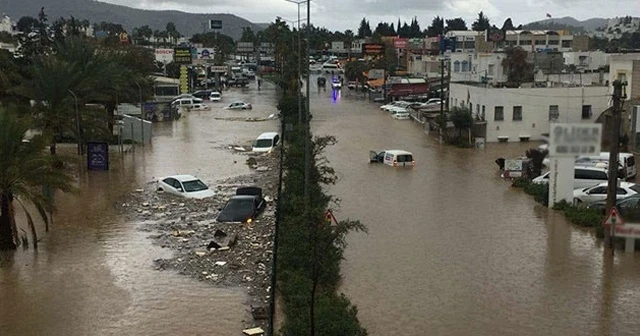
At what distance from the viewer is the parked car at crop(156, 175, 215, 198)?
77.9 feet

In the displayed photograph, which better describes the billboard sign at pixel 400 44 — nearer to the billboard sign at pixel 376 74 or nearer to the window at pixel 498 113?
the billboard sign at pixel 376 74

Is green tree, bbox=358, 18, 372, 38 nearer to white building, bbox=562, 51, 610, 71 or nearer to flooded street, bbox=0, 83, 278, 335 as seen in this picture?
white building, bbox=562, 51, 610, 71

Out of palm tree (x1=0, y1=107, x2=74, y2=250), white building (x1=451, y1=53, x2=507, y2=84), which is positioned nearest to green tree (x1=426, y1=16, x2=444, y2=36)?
white building (x1=451, y1=53, x2=507, y2=84)

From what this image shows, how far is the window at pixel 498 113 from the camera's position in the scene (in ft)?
114

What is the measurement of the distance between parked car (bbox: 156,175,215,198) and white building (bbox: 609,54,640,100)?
20.6 m

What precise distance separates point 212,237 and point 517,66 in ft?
120

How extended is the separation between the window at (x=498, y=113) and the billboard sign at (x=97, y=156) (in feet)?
59.1

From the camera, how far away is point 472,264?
16.0 meters

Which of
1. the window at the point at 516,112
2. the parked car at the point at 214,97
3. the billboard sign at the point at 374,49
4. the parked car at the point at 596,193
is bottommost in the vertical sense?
the parked car at the point at 596,193

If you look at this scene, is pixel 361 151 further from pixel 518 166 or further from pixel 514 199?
pixel 514 199

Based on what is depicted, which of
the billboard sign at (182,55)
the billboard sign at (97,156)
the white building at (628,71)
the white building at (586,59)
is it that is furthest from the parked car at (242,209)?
the billboard sign at (182,55)

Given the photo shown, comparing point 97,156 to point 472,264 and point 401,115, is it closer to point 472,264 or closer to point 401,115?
point 472,264

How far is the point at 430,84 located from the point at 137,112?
102 ft

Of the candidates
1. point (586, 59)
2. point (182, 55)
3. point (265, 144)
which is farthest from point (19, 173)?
point (182, 55)
